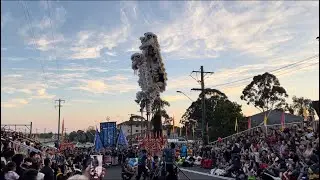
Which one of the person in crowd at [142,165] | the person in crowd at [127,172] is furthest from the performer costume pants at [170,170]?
the person in crowd at [127,172]

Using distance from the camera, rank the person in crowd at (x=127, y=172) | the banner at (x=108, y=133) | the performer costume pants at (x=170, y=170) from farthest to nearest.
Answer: the banner at (x=108, y=133)
the person in crowd at (x=127, y=172)
the performer costume pants at (x=170, y=170)

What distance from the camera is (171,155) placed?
1688 cm

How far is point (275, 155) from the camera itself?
2081cm

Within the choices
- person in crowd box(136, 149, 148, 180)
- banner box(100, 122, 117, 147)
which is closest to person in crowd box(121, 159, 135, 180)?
person in crowd box(136, 149, 148, 180)

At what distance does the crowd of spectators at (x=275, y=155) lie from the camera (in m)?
16.2

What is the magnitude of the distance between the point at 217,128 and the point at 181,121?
23552mm

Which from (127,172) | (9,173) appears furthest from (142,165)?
(9,173)

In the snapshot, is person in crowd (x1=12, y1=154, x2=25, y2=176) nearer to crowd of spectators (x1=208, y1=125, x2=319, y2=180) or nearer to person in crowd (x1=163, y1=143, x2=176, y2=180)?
person in crowd (x1=163, y1=143, x2=176, y2=180)

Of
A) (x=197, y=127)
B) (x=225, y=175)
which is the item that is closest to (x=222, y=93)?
(x=197, y=127)

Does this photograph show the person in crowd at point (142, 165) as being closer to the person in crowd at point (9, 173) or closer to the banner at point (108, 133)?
the person in crowd at point (9, 173)

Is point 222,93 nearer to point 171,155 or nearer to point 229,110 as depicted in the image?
point 229,110

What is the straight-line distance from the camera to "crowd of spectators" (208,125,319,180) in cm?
1622

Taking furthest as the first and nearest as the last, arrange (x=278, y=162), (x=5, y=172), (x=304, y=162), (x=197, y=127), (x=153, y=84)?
(x=197, y=127) → (x=153, y=84) → (x=278, y=162) → (x=304, y=162) → (x=5, y=172)

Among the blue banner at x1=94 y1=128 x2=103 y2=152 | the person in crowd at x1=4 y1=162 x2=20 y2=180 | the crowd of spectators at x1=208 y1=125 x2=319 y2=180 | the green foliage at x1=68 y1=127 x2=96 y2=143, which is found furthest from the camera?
the green foliage at x1=68 y1=127 x2=96 y2=143
